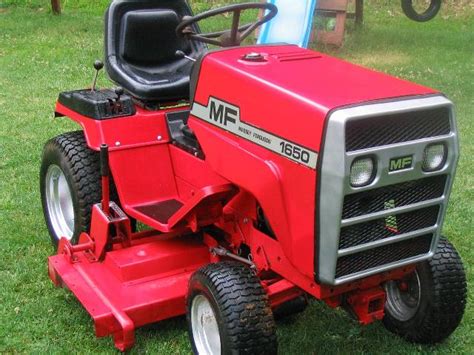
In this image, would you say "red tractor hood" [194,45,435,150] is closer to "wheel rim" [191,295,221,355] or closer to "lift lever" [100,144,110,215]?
"lift lever" [100,144,110,215]

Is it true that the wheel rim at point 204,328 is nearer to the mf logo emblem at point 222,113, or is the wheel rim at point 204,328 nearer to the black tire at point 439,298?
the mf logo emblem at point 222,113

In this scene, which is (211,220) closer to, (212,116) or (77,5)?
(212,116)

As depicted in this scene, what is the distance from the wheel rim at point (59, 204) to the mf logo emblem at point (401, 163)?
83.6 inches

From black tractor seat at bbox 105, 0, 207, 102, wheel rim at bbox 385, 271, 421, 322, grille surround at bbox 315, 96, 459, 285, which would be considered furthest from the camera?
black tractor seat at bbox 105, 0, 207, 102

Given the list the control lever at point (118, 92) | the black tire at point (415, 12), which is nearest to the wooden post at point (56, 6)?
the black tire at point (415, 12)

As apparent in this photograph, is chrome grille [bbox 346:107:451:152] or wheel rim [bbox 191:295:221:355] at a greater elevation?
chrome grille [bbox 346:107:451:152]

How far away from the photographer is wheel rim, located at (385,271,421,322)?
10.4ft

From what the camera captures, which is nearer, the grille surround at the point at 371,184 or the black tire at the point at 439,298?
the grille surround at the point at 371,184

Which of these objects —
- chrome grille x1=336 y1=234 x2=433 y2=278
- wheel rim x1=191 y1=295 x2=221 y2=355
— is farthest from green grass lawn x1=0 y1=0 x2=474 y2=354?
chrome grille x1=336 y1=234 x2=433 y2=278

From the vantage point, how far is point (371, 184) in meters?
2.48

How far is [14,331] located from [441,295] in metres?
1.95

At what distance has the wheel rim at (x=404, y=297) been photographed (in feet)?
10.4

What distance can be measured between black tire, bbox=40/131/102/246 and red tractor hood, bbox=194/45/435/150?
85cm

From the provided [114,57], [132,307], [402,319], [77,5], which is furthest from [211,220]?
[77,5]
